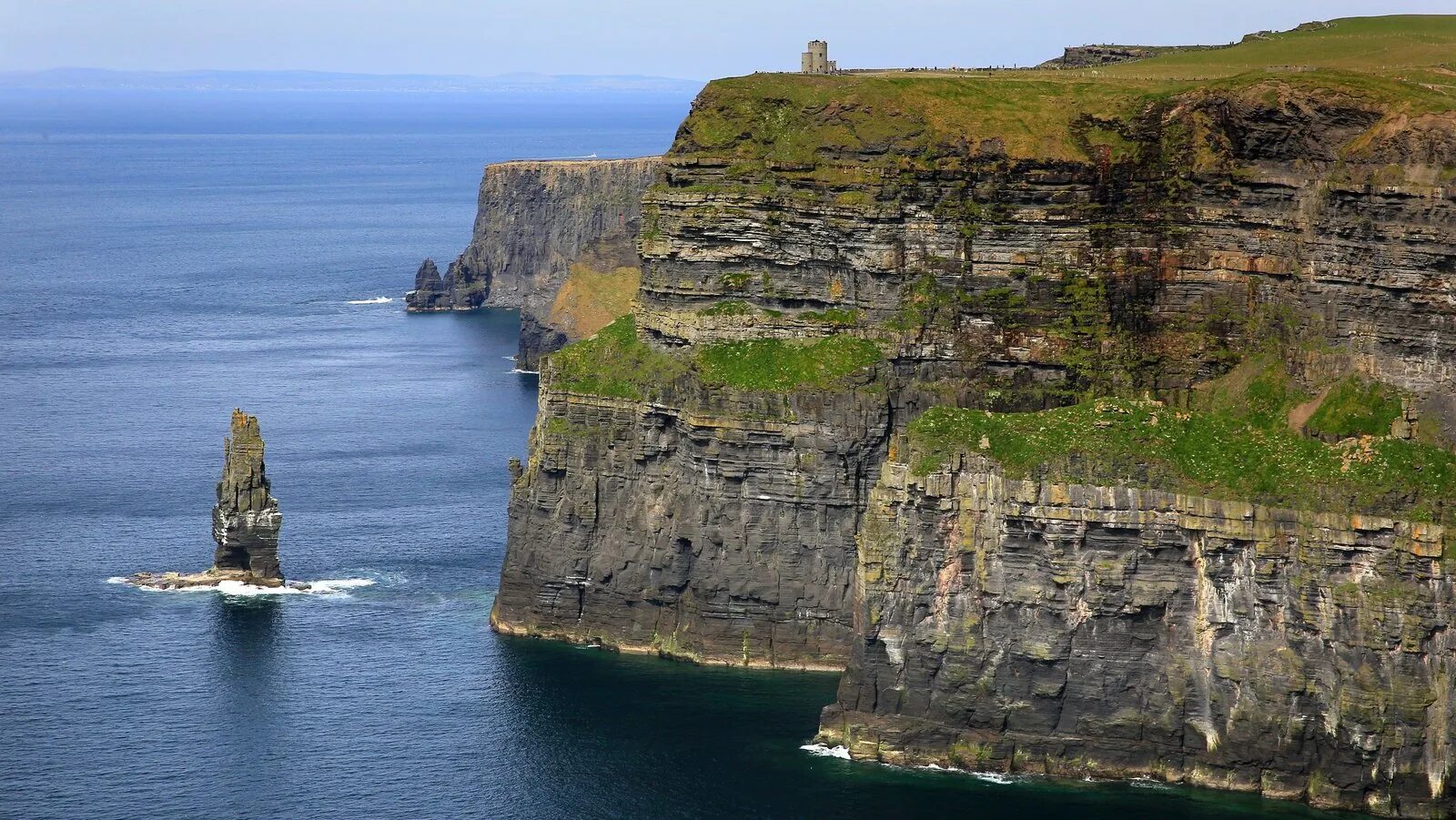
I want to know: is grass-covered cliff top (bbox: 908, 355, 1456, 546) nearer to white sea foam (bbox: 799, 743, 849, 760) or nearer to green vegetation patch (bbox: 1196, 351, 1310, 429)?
green vegetation patch (bbox: 1196, 351, 1310, 429)

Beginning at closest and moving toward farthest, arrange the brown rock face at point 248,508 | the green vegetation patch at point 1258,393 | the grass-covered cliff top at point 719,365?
the green vegetation patch at point 1258,393, the grass-covered cliff top at point 719,365, the brown rock face at point 248,508

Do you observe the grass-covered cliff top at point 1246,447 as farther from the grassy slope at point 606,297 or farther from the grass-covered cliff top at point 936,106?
the grassy slope at point 606,297

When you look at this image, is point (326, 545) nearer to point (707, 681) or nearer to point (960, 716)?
point (707, 681)

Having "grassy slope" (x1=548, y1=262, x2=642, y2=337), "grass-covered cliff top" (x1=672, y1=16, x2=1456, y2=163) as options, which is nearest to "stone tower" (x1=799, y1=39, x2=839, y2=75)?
"grass-covered cliff top" (x1=672, y1=16, x2=1456, y2=163)

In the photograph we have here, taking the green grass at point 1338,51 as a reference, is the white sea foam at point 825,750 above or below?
below

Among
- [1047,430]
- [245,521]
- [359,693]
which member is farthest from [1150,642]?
[245,521]

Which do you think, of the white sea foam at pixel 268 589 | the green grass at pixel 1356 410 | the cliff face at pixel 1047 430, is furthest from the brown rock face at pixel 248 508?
the green grass at pixel 1356 410
